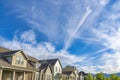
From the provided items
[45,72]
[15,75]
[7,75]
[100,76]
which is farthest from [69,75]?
[7,75]

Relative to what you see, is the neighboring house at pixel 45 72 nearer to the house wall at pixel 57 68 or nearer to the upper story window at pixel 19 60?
the house wall at pixel 57 68

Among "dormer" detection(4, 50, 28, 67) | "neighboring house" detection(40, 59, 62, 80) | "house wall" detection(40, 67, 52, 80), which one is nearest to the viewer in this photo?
"dormer" detection(4, 50, 28, 67)

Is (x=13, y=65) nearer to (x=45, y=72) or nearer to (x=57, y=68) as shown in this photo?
(x=45, y=72)

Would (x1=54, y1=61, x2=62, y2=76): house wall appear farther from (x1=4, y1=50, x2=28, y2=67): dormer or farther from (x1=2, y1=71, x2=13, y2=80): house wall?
(x1=2, y1=71, x2=13, y2=80): house wall

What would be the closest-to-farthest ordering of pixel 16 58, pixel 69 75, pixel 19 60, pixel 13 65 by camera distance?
pixel 13 65 < pixel 16 58 < pixel 19 60 < pixel 69 75

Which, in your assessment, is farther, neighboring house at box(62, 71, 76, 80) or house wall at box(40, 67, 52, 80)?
neighboring house at box(62, 71, 76, 80)

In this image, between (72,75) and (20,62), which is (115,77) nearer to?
(72,75)

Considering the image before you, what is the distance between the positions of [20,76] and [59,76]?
20794mm

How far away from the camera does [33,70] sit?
37.8 m

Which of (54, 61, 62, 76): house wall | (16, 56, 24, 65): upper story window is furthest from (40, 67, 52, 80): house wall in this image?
(16, 56, 24, 65): upper story window

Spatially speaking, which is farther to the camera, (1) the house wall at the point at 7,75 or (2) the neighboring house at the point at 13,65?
(1) the house wall at the point at 7,75

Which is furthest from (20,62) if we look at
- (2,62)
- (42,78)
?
(42,78)

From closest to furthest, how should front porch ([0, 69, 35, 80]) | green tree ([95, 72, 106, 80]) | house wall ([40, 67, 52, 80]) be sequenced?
front porch ([0, 69, 35, 80])
house wall ([40, 67, 52, 80])
green tree ([95, 72, 106, 80])

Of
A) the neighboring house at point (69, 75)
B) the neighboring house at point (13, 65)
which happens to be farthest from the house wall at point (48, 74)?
the neighboring house at point (13, 65)
